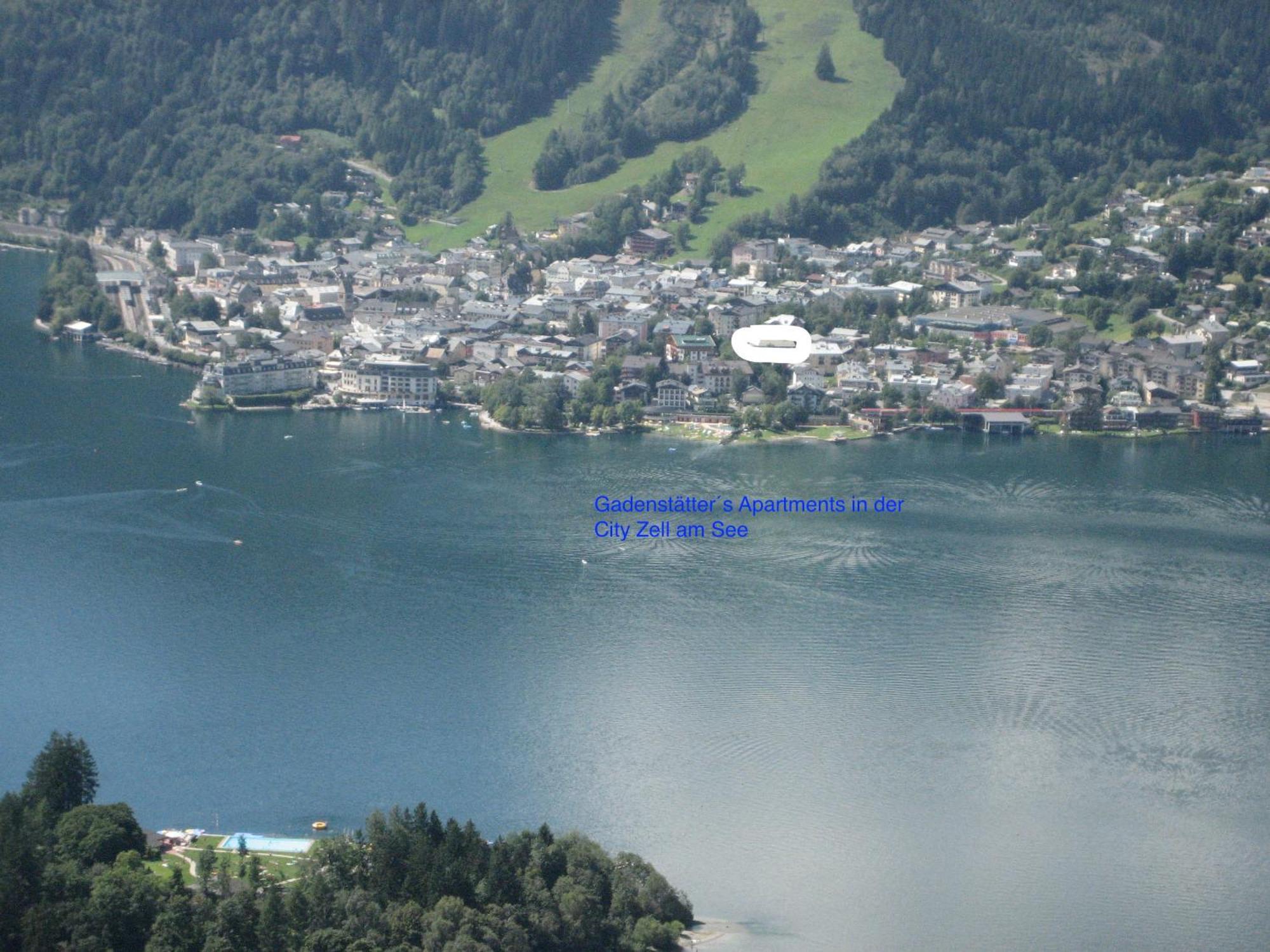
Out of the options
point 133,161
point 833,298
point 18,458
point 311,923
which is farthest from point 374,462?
point 133,161

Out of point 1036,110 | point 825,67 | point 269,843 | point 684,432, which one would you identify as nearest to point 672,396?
point 684,432

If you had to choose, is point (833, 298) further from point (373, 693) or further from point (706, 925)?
point (706, 925)

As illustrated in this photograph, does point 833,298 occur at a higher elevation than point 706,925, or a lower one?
higher

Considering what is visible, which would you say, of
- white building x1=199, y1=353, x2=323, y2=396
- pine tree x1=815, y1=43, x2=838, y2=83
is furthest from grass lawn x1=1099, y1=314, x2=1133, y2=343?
pine tree x1=815, y1=43, x2=838, y2=83

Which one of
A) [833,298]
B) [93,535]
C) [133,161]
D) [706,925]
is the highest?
[133,161]

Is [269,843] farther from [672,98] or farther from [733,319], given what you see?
[672,98]

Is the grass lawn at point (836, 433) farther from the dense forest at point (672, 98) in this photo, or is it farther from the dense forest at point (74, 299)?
the dense forest at point (672, 98)
